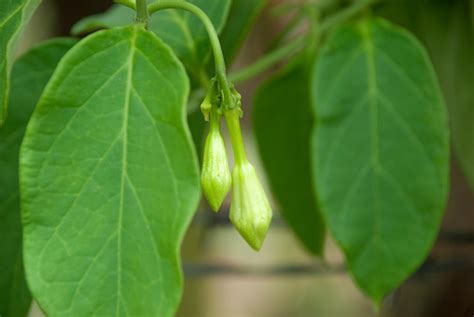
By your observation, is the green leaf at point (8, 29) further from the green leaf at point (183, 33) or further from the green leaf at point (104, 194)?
the green leaf at point (183, 33)

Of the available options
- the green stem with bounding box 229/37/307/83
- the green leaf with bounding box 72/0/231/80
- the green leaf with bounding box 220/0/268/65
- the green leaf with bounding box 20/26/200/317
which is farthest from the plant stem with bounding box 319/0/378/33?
the green leaf with bounding box 20/26/200/317

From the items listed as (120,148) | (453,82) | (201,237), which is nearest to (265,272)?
(201,237)

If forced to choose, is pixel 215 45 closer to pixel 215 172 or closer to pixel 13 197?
pixel 215 172

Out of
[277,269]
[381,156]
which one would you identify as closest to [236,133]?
[381,156]

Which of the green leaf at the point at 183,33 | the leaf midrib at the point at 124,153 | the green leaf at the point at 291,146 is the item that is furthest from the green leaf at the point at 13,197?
the green leaf at the point at 291,146

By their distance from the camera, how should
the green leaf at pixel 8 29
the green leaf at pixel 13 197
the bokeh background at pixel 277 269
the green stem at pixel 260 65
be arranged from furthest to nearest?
the bokeh background at pixel 277 269 → the green stem at pixel 260 65 → the green leaf at pixel 13 197 → the green leaf at pixel 8 29

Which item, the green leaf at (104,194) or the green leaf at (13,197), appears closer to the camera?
the green leaf at (104,194)

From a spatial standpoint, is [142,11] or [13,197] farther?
[13,197]
